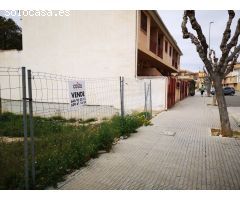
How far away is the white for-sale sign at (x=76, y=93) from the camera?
5.98 meters

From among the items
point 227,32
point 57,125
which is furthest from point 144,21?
point 57,125

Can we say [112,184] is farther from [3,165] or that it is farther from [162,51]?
[162,51]

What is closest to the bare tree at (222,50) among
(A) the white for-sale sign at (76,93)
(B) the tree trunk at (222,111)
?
(B) the tree trunk at (222,111)

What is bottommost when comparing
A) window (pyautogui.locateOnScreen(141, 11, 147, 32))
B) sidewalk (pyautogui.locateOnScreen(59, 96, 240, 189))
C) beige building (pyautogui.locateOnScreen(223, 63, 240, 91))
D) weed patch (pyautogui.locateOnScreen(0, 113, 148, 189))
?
sidewalk (pyautogui.locateOnScreen(59, 96, 240, 189))

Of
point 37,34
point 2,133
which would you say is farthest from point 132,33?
point 2,133

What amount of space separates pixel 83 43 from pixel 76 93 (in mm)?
11663

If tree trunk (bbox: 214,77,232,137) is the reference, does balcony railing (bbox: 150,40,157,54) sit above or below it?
above

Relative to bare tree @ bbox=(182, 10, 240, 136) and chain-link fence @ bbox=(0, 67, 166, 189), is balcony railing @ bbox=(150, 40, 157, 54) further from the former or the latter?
bare tree @ bbox=(182, 10, 240, 136)

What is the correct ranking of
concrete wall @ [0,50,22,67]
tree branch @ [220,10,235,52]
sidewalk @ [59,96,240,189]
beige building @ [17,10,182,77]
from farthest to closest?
concrete wall @ [0,50,22,67] < beige building @ [17,10,182,77] < tree branch @ [220,10,235,52] < sidewalk @ [59,96,240,189]

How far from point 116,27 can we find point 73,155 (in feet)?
39.7

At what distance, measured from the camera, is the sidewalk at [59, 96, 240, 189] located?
15.3 feet

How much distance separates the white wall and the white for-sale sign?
33.3 ft

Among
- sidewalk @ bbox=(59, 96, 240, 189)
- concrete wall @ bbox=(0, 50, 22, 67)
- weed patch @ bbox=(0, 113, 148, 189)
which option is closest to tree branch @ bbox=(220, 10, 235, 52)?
sidewalk @ bbox=(59, 96, 240, 189)

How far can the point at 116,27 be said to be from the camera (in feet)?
53.9
